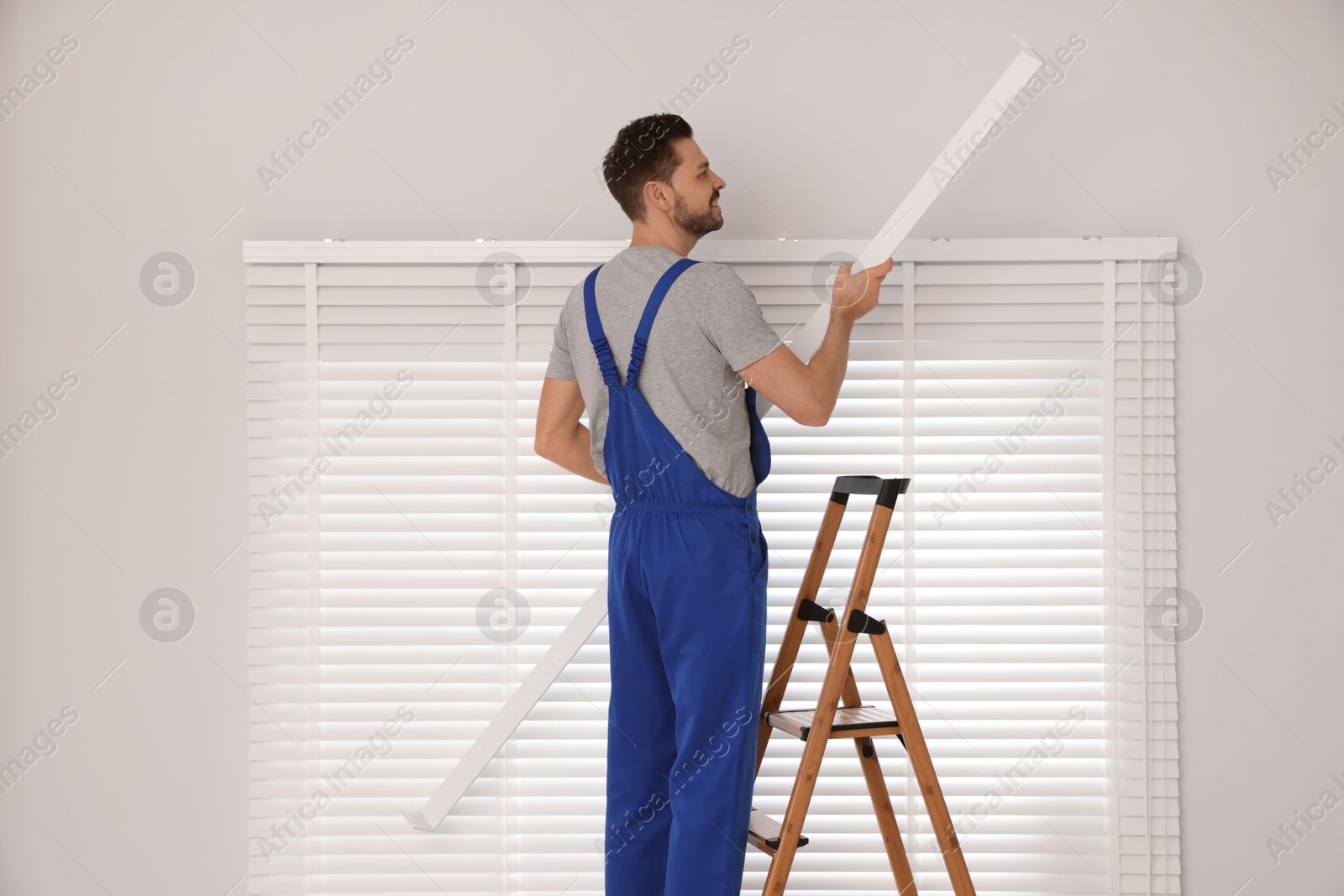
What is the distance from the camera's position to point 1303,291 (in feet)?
6.88

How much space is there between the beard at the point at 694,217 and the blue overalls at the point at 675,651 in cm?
14

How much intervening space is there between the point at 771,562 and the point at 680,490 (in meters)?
0.57

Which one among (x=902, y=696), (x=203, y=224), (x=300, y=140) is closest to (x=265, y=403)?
(x=203, y=224)

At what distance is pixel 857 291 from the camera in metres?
1.77

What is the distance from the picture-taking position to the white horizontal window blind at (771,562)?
80.7 inches

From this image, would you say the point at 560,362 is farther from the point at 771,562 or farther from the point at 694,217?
the point at 771,562

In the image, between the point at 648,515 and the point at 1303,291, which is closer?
the point at 648,515

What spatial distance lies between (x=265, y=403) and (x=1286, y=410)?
2.55 metres

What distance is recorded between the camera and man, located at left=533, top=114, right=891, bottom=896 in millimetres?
1580

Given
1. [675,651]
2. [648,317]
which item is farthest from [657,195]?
[675,651]

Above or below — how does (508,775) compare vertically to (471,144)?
below

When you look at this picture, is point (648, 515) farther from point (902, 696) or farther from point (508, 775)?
point (508, 775)

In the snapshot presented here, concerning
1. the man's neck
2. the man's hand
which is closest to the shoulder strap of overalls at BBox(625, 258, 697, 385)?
the man's neck

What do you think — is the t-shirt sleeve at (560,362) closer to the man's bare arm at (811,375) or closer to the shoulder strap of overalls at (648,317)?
the shoulder strap of overalls at (648,317)
